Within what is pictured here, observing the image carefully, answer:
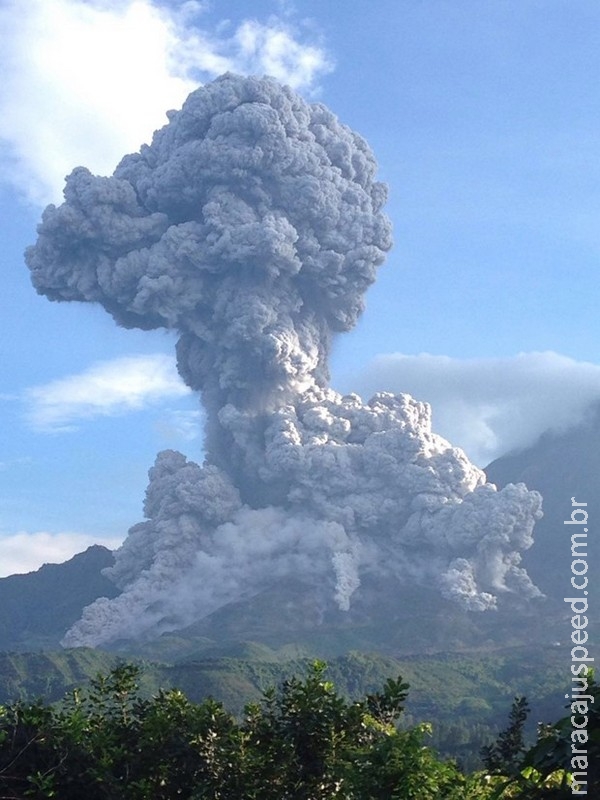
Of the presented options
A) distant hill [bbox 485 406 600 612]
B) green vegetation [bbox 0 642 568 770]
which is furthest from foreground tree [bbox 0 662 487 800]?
distant hill [bbox 485 406 600 612]

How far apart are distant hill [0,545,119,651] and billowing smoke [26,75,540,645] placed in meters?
28.3

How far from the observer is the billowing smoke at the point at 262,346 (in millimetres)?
110750

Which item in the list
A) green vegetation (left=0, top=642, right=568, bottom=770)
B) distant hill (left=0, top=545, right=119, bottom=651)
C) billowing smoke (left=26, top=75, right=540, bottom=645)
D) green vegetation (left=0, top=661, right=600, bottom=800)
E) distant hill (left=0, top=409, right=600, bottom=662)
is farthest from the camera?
distant hill (left=0, top=545, right=119, bottom=651)

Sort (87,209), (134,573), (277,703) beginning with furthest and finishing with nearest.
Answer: (134,573) < (87,209) < (277,703)

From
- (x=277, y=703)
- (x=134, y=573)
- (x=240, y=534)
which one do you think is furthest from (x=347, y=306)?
(x=277, y=703)

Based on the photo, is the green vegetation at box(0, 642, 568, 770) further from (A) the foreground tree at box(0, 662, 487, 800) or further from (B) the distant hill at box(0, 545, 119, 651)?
(A) the foreground tree at box(0, 662, 487, 800)

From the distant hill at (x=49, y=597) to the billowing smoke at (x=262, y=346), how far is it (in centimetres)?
2829

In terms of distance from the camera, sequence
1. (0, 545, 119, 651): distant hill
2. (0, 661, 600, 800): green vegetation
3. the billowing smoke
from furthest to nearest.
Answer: (0, 545, 119, 651): distant hill, the billowing smoke, (0, 661, 600, 800): green vegetation

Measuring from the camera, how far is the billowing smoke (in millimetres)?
110750

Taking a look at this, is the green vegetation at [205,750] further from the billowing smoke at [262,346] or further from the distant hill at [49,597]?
the distant hill at [49,597]

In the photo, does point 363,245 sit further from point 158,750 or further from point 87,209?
point 158,750

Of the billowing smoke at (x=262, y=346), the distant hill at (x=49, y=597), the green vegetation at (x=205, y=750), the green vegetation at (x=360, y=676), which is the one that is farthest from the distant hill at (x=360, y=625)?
the green vegetation at (x=205, y=750)

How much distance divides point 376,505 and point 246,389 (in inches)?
826

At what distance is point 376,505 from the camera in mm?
123000
